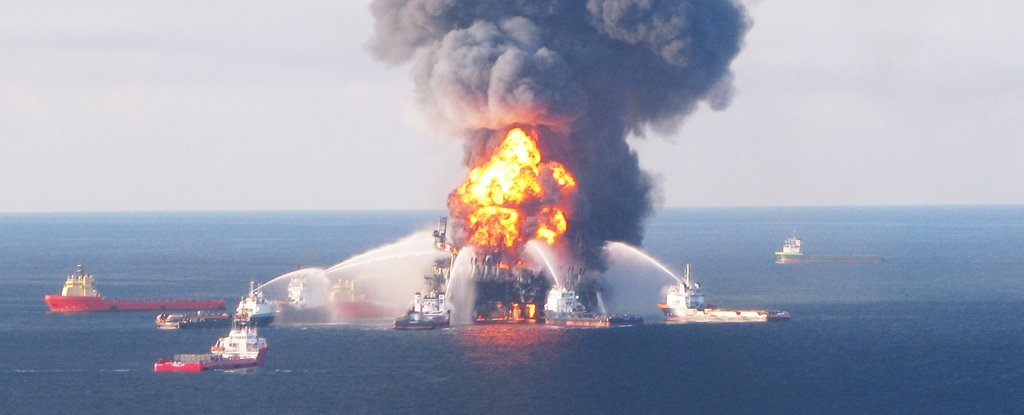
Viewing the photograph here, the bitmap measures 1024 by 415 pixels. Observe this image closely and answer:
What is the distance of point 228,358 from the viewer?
152 metres

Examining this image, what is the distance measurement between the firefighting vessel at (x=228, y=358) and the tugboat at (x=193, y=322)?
36.0 m

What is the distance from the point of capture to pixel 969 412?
130 metres

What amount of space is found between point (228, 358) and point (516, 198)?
1781 inches

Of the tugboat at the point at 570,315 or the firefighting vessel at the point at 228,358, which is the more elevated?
the tugboat at the point at 570,315

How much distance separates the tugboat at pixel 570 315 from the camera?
184m

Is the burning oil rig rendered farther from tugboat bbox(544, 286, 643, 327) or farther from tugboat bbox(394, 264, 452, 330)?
tugboat bbox(394, 264, 452, 330)

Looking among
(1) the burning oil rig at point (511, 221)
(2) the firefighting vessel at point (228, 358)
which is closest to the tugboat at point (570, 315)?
(1) the burning oil rig at point (511, 221)

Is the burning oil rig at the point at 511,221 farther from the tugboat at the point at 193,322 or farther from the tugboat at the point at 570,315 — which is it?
the tugboat at the point at 193,322

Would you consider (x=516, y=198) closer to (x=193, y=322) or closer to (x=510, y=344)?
(x=510, y=344)

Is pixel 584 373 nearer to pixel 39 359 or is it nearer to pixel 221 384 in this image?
pixel 221 384

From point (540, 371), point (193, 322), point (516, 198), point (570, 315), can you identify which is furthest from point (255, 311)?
point (540, 371)

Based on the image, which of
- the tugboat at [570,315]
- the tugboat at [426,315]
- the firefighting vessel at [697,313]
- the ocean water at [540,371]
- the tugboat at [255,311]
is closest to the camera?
the ocean water at [540,371]

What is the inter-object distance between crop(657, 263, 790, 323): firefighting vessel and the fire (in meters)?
19.4

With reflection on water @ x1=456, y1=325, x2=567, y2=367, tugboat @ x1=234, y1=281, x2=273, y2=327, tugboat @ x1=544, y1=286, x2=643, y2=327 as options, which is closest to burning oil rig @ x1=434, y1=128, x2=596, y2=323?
tugboat @ x1=544, y1=286, x2=643, y2=327
